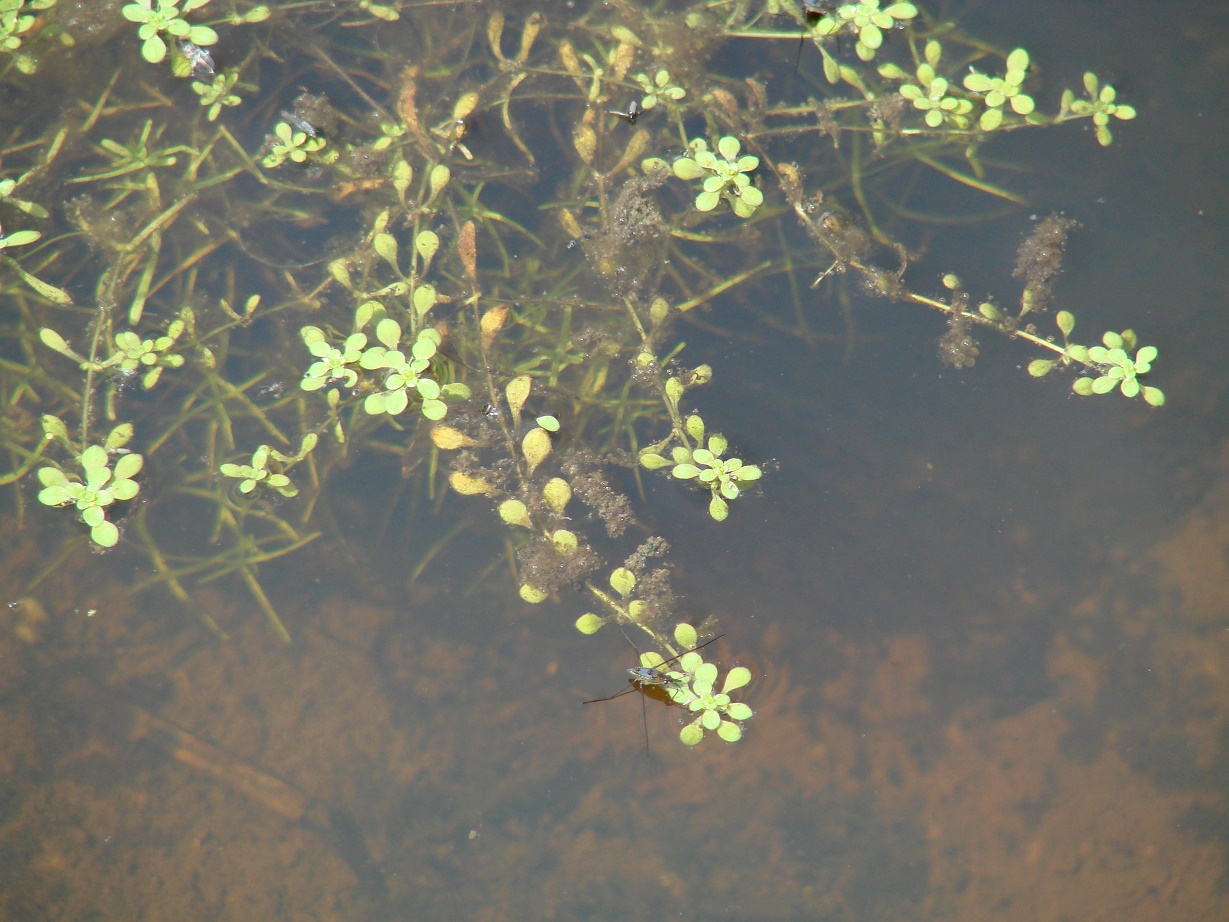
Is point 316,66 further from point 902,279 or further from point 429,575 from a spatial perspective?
point 902,279

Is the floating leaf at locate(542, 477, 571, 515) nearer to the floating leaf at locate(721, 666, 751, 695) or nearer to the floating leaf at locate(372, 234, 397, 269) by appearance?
the floating leaf at locate(721, 666, 751, 695)

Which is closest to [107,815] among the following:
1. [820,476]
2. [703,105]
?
[820,476]

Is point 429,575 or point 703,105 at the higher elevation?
point 703,105

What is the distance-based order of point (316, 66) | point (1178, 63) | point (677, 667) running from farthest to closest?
point (316, 66) < point (1178, 63) < point (677, 667)

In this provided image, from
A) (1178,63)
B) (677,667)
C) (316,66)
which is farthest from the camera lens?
(316,66)

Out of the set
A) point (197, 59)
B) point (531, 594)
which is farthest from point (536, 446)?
point (197, 59)

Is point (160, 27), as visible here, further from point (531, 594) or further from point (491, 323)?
point (531, 594)
